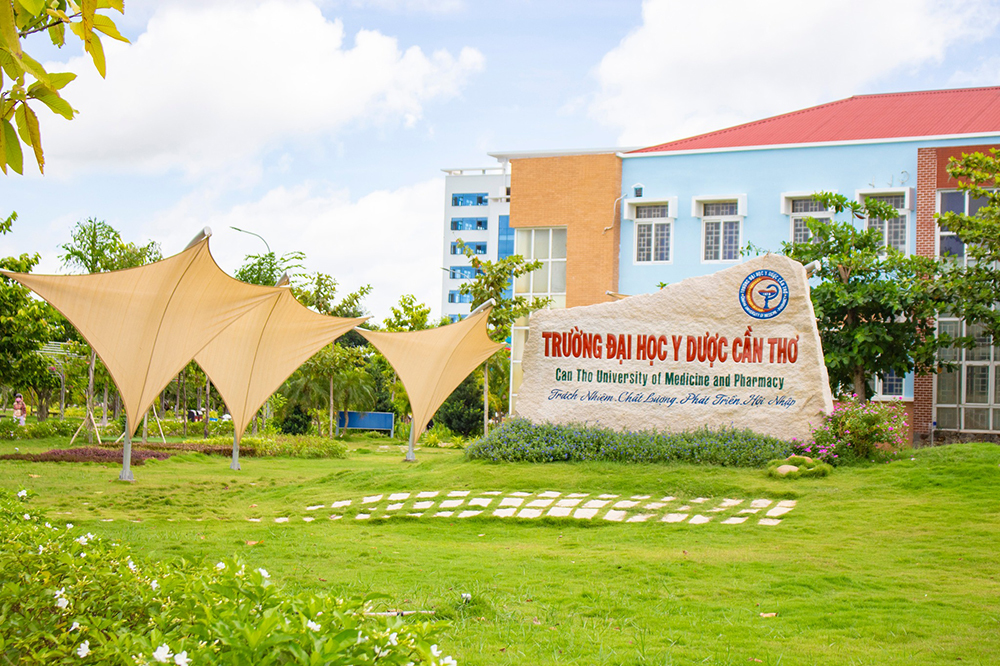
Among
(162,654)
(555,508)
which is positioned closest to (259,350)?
(555,508)

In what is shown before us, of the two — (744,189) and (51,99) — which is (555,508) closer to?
(51,99)

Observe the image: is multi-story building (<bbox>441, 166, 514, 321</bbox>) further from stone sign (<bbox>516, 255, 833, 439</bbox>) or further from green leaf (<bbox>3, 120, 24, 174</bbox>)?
green leaf (<bbox>3, 120, 24, 174</bbox>)

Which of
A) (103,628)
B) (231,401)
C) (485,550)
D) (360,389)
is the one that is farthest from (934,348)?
(360,389)

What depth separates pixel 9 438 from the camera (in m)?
21.1

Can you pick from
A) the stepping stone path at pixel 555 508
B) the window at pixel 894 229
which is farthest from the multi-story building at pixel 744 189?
the stepping stone path at pixel 555 508

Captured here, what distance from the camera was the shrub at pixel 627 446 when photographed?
491 inches

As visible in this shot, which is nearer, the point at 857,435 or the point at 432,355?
the point at 857,435

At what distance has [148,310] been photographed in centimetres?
1202

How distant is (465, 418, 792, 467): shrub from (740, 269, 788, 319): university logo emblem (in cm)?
195

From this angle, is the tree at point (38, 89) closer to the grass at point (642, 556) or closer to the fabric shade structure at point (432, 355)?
the grass at point (642, 556)

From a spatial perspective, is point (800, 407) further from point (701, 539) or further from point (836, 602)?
point (836, 602)

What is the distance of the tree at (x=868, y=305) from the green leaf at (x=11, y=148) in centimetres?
1468

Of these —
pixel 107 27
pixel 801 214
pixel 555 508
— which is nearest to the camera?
pixel 107 27

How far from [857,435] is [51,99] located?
39.2 ft
